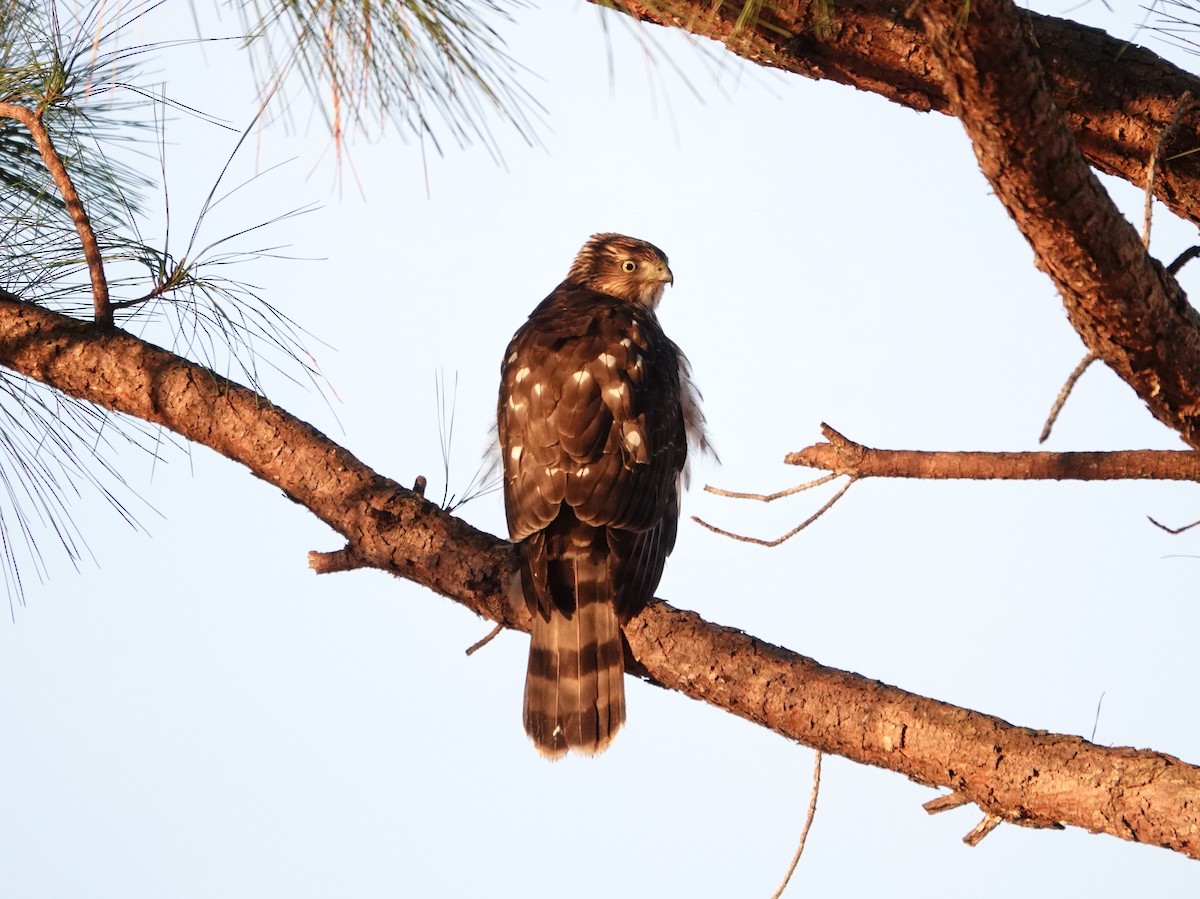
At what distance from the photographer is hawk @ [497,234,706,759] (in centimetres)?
411

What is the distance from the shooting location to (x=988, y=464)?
127 inches

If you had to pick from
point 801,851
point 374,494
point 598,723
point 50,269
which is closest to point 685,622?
point 598,723

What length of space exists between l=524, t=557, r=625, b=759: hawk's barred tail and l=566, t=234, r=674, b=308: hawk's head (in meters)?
1.95

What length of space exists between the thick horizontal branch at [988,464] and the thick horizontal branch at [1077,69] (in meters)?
1.20

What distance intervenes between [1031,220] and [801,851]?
174 centimetres

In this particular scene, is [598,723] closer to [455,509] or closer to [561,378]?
[455,509]

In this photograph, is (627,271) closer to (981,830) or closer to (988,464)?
(988,464)

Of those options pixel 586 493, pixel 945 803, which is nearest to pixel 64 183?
pixel 586 493

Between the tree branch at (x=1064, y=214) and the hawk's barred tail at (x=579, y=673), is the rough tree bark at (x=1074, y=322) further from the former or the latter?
the hawk's barred tail at (x=579, y=673)

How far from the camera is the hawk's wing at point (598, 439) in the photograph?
4.20 meters

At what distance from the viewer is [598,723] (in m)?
4.13

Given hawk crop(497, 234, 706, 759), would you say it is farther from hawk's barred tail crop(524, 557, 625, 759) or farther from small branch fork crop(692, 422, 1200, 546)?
small branch fork crop(692, 422, 1200, 546)

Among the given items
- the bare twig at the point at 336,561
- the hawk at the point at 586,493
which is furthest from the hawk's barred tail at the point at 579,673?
the bare twig at the point at 336,561

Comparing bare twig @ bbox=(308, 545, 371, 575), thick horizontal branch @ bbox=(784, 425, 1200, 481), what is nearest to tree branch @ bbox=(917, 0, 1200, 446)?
thick horizontal branch @ bbox=(784, 425, 1200, 481)
